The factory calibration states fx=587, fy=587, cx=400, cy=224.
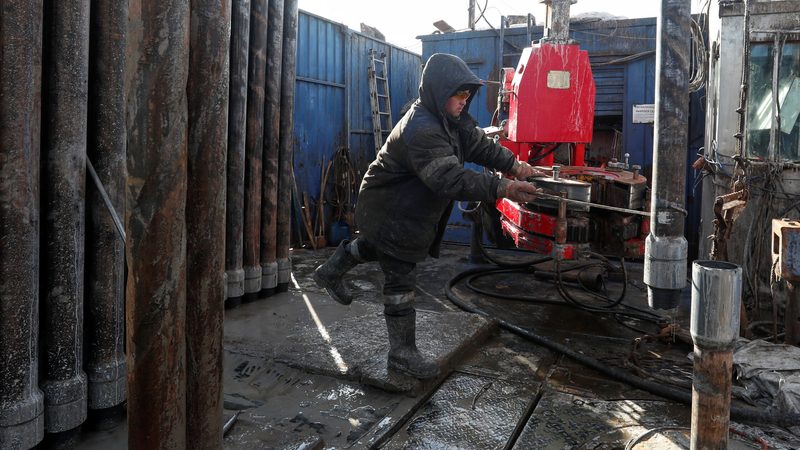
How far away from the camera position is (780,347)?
4.34 metres

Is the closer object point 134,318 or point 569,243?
point 134,318

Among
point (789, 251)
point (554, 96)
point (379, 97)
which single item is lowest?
point (789, 251)

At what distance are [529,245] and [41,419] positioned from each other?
3824 mm

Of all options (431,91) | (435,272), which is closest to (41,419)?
(431,91)

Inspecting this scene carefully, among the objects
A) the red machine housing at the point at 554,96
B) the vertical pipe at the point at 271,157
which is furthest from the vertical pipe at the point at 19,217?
the red machine housing at the point at 554,96

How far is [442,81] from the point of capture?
3826 millimetres

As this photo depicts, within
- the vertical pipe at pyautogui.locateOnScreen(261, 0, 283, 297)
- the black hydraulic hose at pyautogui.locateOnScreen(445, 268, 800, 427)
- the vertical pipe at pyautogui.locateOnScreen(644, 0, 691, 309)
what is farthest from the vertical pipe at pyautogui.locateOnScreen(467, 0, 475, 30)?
the vertical pipe at pyautogui.locateOnScreen(644, 0, 691, 309)

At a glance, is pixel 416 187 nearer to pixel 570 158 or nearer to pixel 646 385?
pixel 646 385

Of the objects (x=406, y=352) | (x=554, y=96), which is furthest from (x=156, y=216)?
(x=554, y=96)

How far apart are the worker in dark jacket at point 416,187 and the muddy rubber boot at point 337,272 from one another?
0.28 metres

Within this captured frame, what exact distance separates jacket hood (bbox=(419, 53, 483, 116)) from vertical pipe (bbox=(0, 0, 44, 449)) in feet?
7.22

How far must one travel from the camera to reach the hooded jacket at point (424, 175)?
3613 mm

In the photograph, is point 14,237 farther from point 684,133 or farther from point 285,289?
point 285,289

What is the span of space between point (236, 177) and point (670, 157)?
12.3 feet
